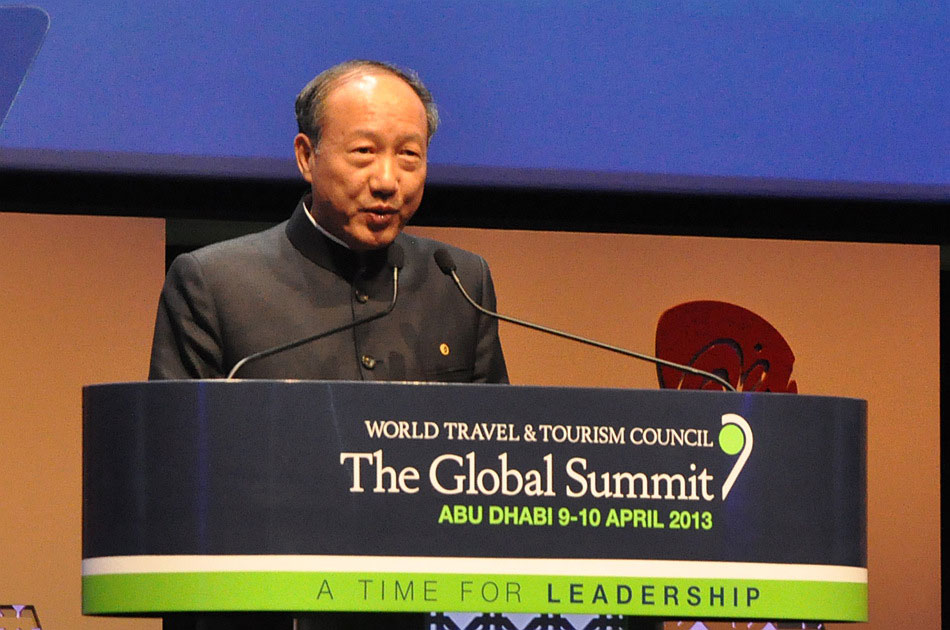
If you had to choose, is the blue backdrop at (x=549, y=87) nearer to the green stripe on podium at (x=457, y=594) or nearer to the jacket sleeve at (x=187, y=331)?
the jacket sleeve at (x=187, y=331)

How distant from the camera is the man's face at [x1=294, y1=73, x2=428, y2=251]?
2379mm

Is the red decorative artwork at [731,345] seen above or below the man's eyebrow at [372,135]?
above

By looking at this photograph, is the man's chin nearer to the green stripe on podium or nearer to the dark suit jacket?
the dark suit jacket

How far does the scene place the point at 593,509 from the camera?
1936 millimetres

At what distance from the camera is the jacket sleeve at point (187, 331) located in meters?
2.40

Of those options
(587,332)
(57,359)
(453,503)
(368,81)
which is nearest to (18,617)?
(57,359)

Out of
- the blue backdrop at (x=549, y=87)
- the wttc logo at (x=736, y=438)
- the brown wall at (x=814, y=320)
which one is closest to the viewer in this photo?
the wttc logo at (x=736, y=438)

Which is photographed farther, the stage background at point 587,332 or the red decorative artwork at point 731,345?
the red decorative artwork at point 731,345

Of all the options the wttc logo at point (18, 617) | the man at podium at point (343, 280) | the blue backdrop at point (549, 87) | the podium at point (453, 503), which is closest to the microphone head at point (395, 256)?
the man at podium at point (343, 280)

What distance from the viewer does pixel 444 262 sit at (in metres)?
2.30

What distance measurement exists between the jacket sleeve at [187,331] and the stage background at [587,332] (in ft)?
6.09

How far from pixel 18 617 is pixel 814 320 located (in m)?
2.31

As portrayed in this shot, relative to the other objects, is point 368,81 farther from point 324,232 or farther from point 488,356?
point 488,356

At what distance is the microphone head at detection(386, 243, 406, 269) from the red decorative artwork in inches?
85.1
